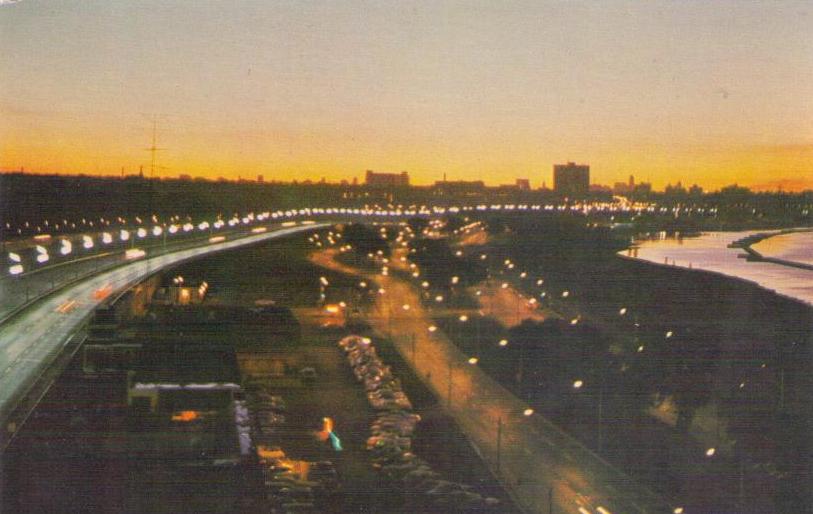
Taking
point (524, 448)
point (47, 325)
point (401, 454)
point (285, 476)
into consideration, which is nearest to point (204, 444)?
point (285, 476)

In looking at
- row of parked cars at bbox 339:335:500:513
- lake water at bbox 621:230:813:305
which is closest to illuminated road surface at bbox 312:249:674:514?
row of parked cars at bbox 339:335:500:513

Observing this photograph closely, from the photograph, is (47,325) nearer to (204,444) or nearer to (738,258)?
(204,444)

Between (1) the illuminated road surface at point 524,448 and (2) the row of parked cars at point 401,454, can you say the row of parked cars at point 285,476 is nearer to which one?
(2) the row of parked cars at point 401,454

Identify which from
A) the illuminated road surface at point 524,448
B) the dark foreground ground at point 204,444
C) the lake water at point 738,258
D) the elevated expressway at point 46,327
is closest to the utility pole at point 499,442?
the illuminated road surface at point 524,448

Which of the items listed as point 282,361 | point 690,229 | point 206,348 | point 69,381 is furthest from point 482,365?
point 690,229

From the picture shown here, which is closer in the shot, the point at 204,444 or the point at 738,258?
the point at 204,444

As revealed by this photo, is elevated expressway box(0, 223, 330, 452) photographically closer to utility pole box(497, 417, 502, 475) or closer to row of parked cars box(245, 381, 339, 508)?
row of parked cars box(245, 381, 339, 508)
